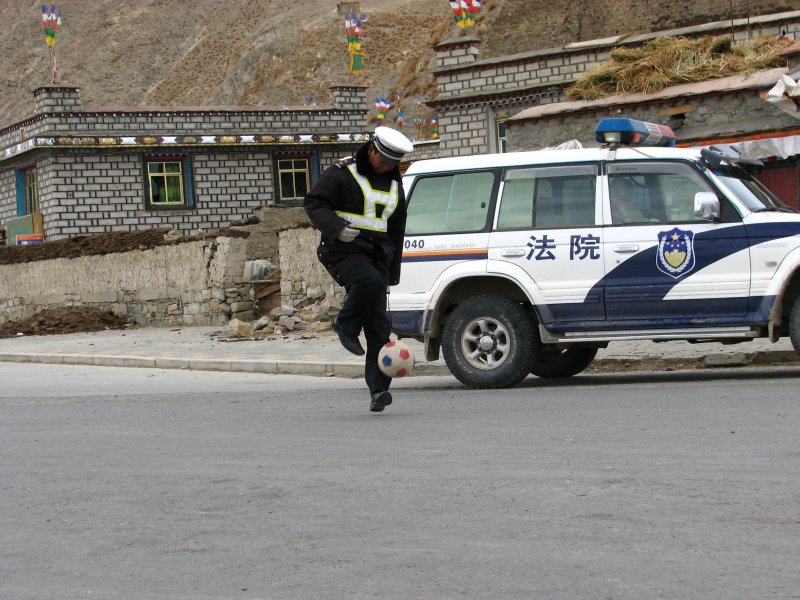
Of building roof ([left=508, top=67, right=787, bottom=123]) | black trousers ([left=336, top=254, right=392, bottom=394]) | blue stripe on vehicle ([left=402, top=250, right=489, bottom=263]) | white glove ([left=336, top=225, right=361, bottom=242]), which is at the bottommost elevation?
black trousers ([left=336, top=254, right=392, bottom=394])

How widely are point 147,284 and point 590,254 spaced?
17944mm

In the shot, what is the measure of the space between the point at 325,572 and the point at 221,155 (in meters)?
40.5

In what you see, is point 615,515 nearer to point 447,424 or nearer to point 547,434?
point 547,434

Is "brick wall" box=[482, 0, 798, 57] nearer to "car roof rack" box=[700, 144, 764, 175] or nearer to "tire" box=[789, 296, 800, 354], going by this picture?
"car roof rack" box=[700, 144, 764, 175]

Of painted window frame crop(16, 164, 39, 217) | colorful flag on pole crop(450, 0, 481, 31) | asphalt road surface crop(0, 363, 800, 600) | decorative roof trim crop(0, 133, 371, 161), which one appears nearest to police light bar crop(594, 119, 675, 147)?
asphalt road surface crop(0, 363, 800, 600)

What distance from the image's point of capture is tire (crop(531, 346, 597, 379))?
1202 centimetres

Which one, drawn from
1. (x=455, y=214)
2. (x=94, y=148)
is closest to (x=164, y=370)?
(x=455, y=214)

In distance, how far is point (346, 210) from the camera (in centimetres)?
885

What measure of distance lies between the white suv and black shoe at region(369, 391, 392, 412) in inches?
82.7

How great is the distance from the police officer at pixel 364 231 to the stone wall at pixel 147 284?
15414 millimetres

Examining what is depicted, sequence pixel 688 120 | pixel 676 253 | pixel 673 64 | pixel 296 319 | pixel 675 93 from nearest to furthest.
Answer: pixel 676 253 → pixel 688 120 → pixel 675 93 → pixel 673 64 → pixel 296 319

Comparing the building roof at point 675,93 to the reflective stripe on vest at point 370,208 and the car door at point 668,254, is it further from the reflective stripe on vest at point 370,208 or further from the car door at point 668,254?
the reflective stripe on vest at point 370,208

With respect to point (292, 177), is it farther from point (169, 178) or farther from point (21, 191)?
point (21, 191)

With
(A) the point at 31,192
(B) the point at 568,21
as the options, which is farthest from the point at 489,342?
(B) the point at 568,21
